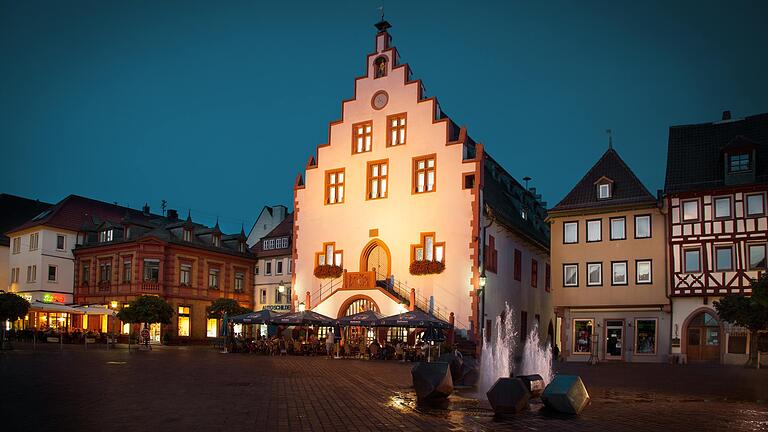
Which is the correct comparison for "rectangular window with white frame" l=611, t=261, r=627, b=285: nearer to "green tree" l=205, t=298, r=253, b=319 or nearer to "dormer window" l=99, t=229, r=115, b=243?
"green tree" l=205, t=298, r=253, b=319

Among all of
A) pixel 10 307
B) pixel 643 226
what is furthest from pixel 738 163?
pixel 10 307

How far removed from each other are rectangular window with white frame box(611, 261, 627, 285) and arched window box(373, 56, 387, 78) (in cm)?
1839

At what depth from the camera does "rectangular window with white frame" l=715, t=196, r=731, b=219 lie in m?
37.6

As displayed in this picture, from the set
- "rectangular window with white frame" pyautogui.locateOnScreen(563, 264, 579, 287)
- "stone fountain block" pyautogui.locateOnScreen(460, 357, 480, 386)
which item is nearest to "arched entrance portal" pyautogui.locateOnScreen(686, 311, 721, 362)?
"rectangular window with white frame" pyautogui.locateOnScreen(563, 264, 579, 287)

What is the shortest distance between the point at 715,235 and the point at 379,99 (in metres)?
21.3

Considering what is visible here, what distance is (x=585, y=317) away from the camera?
42094 mm

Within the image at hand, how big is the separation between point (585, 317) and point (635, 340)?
9.89 ft

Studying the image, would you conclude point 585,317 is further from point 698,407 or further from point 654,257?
point 698,407

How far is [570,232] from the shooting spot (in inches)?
1681

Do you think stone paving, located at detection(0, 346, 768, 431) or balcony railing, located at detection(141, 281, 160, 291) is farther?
balcony railing, located at detection(141, 281, 160, 291)

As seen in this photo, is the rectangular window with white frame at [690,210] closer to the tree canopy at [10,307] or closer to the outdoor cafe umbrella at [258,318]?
the outdoor cafe umbrella at [258,318]

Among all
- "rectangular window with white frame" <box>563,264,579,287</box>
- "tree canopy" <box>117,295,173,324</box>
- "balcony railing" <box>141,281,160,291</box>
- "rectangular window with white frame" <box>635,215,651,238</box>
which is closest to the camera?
"rectangular window with white frame" <box>635,215,651,238</box>

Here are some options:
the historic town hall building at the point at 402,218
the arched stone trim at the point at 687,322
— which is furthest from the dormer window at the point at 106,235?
the arched stone trim at the point at 687,322

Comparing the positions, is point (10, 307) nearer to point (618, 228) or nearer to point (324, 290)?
point (324, 290)
